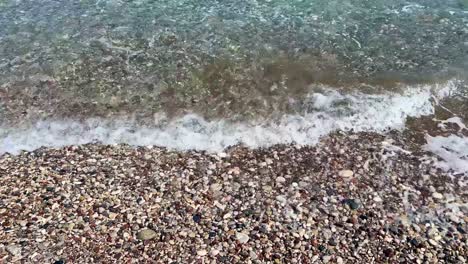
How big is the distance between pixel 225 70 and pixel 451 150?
5.17 meters

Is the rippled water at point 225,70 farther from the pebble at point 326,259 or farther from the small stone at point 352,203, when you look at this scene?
the pebble at point 326,259

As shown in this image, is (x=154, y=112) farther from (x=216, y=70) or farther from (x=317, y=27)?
(x=317, y=27)

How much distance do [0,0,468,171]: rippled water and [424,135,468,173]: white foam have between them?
27cm

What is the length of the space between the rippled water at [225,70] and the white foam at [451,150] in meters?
0.27

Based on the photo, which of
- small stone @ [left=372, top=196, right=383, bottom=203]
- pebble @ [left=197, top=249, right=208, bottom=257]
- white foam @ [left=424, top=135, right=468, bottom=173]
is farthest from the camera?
white foam @ [left=424, top=135, right=468, bottom=173]

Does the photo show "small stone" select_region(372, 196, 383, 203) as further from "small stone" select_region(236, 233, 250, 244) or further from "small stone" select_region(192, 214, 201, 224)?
"small stone" select_region(192, 214, 201, 224)

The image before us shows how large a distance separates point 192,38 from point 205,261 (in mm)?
7608

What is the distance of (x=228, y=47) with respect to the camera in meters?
12.4

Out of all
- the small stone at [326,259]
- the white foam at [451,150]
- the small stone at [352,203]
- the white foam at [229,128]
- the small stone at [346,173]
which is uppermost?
the white foam at [451,150]

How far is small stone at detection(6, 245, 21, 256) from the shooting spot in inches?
253

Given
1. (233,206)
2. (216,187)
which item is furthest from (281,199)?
(216,187)

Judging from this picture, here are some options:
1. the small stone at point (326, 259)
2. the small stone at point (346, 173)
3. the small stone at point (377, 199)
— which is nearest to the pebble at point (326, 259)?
the small stone at point (326, 259)

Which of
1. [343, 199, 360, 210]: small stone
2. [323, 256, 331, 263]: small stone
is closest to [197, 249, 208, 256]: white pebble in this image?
[323, 256, 331, 263]: small stone

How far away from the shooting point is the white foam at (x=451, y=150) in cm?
869
